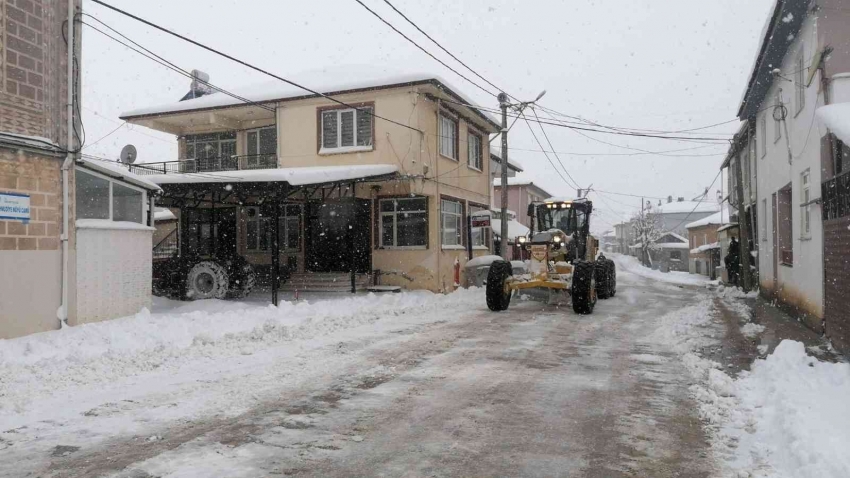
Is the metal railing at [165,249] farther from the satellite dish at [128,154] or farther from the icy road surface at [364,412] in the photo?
the icy road surface at [364,412]

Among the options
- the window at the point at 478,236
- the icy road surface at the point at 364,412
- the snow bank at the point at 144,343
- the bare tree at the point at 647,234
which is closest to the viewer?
the icy road surface at the point at 364,412

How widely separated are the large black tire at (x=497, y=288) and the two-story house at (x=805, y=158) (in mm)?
6236

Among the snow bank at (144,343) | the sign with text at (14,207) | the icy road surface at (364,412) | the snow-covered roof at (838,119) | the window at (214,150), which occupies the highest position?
the window at (214,150)

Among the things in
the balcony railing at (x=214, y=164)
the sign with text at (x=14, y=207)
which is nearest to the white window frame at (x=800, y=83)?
the sign with text at (x=14, y=207)

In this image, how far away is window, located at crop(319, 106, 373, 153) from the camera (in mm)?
18906

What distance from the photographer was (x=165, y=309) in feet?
45.3

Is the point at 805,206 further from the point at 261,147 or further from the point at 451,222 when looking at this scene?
the point at 261,147

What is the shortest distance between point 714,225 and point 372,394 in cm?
4685

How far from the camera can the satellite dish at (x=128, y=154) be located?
16.1 m

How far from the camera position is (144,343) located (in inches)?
340

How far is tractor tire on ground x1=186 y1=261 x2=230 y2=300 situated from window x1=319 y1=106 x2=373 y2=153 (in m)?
5.39

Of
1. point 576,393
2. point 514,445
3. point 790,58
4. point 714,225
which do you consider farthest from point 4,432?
point 714,225

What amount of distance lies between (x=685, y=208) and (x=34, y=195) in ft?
246

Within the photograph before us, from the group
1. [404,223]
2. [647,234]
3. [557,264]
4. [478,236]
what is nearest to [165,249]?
[404,223]
